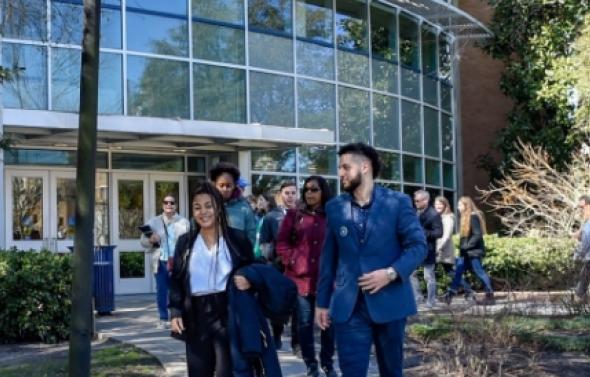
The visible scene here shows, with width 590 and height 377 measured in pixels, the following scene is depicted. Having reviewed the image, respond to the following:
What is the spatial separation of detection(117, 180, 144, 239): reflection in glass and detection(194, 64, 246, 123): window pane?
193cm

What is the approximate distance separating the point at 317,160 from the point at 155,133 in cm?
529

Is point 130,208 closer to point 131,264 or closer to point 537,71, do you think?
point 131,264

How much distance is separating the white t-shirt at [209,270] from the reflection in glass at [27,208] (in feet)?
34.3

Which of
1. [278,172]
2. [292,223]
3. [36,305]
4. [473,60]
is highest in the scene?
[473,60]

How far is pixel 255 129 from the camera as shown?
15219 mm

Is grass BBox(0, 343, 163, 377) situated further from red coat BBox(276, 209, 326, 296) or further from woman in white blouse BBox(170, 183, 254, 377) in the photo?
woman in white blouse BBox(170, 183, 254, 377)

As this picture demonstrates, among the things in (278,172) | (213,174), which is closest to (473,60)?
(278,172)

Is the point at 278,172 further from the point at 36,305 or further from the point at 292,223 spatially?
the point at 292,223

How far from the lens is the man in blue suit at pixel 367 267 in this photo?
5.05 meters

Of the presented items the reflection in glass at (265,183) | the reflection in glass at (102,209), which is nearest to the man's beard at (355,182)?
the reflection in glass at (102,209)

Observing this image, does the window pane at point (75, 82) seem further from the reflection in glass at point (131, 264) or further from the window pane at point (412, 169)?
the window pane at point (412, 169)

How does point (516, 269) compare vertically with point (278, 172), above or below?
below

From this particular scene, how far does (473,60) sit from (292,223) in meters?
20.5

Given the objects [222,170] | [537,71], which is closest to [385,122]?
[537,71]
